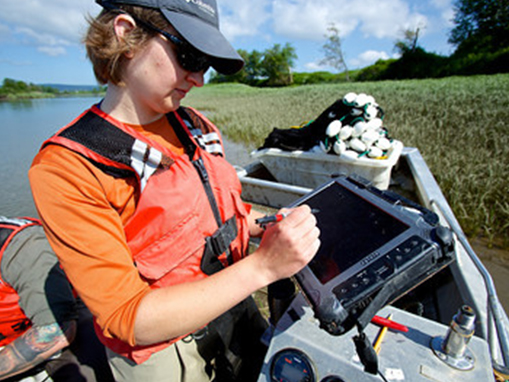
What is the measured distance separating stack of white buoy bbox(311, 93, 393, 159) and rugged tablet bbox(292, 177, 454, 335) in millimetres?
2397

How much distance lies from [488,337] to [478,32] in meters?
43.9

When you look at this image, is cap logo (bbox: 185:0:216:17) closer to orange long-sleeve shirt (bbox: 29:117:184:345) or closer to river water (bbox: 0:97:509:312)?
orange long-sleeve shirt (bbox: 29:117:184:345)

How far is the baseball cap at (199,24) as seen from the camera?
2.76 feet

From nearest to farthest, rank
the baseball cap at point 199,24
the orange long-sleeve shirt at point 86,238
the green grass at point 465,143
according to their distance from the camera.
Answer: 1. the orange long-sleeve shirt at point 86,238
2. the baseball cap at point 199,24
3. the green grass at point 465,143

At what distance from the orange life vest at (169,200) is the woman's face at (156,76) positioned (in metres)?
0.14

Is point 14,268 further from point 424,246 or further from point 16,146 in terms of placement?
point 16,146

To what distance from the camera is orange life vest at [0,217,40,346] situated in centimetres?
155

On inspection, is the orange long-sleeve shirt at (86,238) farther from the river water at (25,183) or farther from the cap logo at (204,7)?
the river water at (25,183)

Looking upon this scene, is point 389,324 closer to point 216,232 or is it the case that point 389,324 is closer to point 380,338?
point 380,338

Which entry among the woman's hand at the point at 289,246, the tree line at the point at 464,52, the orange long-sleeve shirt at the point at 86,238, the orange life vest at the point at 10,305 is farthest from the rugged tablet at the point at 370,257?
the tree line at the point at 464,52

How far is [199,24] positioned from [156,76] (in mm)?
232

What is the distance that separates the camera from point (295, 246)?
0.81 metres

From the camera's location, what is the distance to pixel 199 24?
915 mm

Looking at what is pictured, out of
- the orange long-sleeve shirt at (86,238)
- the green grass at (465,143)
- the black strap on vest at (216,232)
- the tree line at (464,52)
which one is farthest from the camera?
the tree line at (464,52)
